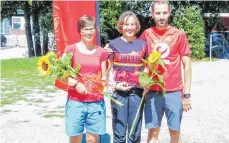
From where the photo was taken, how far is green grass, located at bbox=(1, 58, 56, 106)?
31.9 feet

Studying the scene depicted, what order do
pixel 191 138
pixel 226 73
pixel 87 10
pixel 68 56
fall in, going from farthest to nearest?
pixel 226 73, pixel 191 138, pixel 87 10, pixel 68 56

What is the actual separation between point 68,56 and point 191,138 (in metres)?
2.55

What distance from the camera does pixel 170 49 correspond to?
3902 mm

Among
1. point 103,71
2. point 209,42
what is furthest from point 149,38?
point 209,42

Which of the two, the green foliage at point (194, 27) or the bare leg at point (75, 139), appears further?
the green foliage at point (194, 27)

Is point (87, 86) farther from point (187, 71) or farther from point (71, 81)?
point (187, 71)

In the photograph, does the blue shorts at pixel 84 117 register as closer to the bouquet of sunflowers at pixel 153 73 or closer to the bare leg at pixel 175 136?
the bouquet of sunflowers at pixel 153 73

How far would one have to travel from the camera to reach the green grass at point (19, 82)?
972 centimetres

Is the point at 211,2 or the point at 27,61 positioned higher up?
the point at 211,2

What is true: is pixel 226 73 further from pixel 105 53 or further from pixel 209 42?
pixel 105 53

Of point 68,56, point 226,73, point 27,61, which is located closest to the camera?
point 68,56

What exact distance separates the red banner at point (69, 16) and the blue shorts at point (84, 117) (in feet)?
1.87

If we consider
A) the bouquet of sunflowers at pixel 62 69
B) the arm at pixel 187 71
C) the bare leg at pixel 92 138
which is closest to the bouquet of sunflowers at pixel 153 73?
the arm at pixel 187 71

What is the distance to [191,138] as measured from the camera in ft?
18.8
